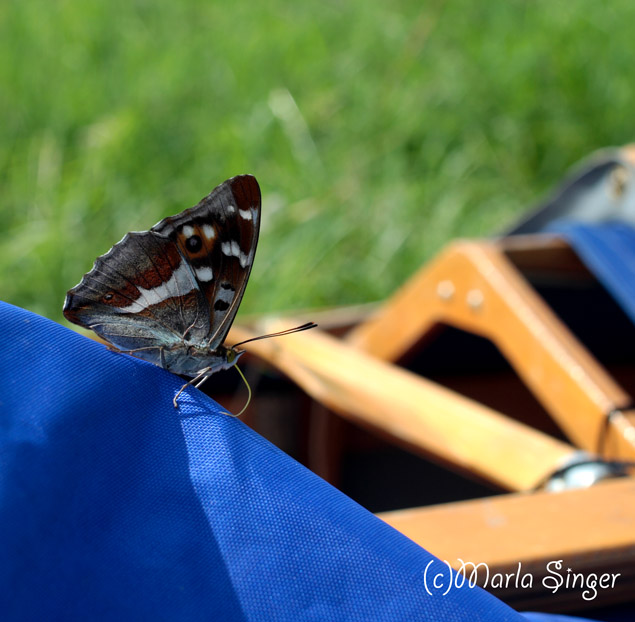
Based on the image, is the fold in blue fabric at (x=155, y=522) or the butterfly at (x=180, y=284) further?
the butterfly at (x=180, y=284)

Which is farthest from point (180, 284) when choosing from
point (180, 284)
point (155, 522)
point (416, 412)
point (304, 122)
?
point (304, 122)

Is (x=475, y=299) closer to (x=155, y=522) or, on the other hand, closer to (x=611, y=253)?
(x=611, y=253)

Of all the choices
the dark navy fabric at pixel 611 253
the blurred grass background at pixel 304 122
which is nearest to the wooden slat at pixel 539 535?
the dark navy fabric at pixel 611 253

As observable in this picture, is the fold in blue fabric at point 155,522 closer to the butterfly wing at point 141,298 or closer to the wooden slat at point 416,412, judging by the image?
the butterfly wing at point 141,298

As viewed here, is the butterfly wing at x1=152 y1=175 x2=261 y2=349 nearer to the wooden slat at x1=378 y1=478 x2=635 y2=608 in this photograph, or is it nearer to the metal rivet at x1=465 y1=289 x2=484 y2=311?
the wooden slat at x1=378 y1=478 x2=635 y2=608

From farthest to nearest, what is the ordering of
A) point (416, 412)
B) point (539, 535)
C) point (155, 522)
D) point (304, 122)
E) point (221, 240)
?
1. point (304, 122)
2. point (416, 412)
3. point (221, 240)
4. point (539, 535)
5. point (155, 522)

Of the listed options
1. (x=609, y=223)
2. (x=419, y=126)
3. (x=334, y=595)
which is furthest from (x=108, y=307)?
(x=419, y=126)

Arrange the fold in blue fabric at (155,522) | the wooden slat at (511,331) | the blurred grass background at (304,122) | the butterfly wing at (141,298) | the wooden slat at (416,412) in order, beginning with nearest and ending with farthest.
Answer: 1. the fold in blue fabric at (155,522)
2. the butterfly wing at (141,298)
3. the wooden slat at (416,412)
4. the wooden slat at (511,331)
5. the blurred grass background at (304,122)
